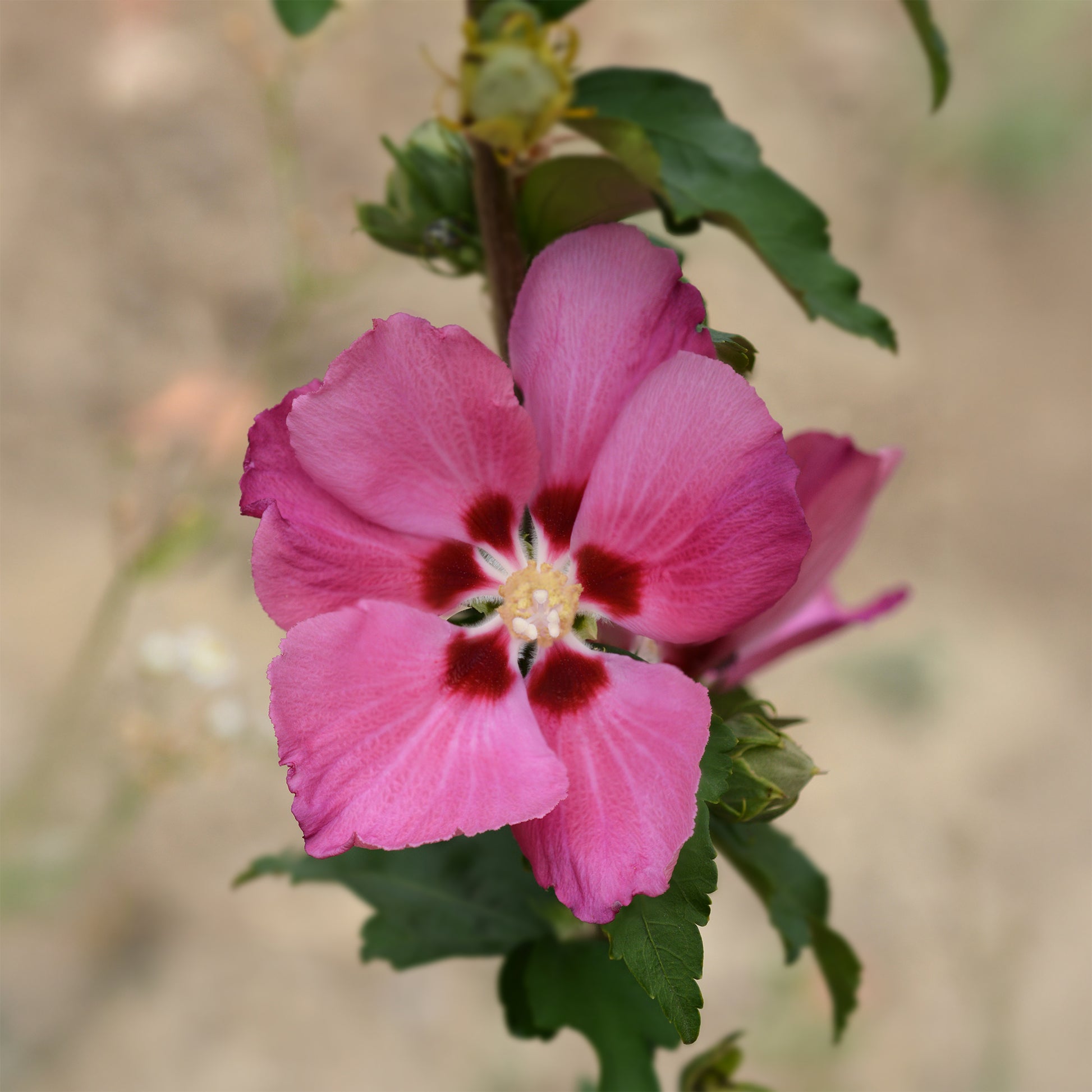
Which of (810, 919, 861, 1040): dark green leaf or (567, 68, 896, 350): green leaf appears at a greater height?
(567, 68, 896, 350): green leaf

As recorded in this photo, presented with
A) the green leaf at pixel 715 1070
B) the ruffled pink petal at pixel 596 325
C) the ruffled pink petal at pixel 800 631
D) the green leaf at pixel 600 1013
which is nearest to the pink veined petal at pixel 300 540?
the ruffled pink petal at pixel 596 325

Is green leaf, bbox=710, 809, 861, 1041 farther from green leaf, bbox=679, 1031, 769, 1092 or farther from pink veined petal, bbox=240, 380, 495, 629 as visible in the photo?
pink veined petal, bbox=240, 380, 495, 629

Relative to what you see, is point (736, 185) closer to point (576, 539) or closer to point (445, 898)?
point (576, 539)

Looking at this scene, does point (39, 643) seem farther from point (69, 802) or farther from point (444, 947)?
point (444, 947)

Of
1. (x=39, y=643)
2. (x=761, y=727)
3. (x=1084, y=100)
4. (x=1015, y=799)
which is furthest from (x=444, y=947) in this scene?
(x=1084, y=100)

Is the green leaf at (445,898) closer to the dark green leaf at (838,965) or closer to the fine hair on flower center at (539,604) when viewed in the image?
the dark green leaf at (838,965)

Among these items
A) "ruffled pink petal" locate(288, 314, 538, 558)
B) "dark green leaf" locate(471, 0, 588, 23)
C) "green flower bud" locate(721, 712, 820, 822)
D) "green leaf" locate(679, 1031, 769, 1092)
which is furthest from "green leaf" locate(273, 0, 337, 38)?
"green leaf" locate(679, 1031, 769, 1092)
